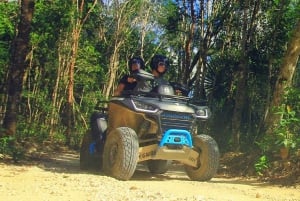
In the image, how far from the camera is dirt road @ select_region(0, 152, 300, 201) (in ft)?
19.0

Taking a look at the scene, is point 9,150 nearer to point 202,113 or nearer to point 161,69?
point 161,69

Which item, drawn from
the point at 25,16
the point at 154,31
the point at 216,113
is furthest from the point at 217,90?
the point at 154,31

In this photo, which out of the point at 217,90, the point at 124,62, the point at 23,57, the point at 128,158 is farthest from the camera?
the point at 124,62

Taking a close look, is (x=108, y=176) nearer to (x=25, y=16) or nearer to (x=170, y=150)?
(x=170, y=150)

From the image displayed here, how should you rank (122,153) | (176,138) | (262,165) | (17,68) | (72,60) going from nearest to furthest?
(122,153) < (176,138) < (262,165) < (17,68) < (72,60)

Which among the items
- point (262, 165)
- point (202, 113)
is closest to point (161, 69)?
point (202, 113)

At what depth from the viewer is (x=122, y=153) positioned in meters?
7.41

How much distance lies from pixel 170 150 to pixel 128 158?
713 millimetres

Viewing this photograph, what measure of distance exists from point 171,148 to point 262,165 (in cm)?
220

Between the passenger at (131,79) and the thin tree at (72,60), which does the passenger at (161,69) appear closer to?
the passenger at (131,79)

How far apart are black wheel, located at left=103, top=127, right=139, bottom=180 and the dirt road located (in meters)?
0.17

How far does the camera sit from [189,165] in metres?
8.41

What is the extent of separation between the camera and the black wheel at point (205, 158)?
8.17 meters

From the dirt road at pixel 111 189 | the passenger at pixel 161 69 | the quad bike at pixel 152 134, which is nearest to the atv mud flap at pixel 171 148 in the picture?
the quad bike at pixel 152 134
